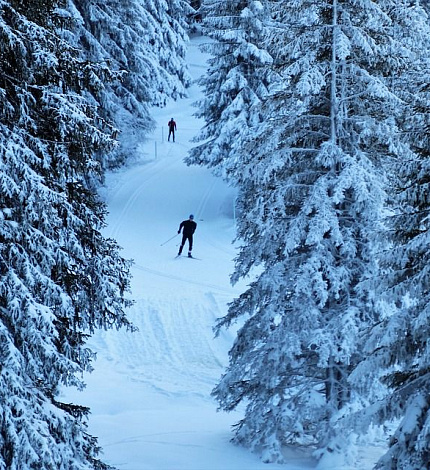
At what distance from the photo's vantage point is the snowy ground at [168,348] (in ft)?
39.9

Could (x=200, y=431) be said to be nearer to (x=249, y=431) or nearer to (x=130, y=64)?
(x=249, y=431)

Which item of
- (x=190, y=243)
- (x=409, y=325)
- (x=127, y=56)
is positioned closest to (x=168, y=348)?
(x=190, y=243)

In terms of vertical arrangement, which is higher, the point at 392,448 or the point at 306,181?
the point at 306,181

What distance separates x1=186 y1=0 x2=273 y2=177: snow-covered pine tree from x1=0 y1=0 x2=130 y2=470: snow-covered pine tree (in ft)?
54.5

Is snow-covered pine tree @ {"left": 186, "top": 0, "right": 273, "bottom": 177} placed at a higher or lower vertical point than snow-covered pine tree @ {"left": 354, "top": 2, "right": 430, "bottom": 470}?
higher

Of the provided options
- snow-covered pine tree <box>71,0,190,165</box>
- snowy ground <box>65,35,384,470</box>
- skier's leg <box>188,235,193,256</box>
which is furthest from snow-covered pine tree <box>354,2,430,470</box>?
snow-covered pine tree <box>71,0,190,165</box>

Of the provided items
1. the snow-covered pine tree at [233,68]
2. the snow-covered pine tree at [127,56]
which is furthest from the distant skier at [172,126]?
the snow-covered pine tree at [233,68]

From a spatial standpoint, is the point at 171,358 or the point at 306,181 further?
the point at 171,358

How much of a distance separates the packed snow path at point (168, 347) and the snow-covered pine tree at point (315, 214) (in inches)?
43.7

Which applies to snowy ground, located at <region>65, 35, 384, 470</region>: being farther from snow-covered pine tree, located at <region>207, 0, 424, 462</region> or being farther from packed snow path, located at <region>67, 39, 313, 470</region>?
snow-covered pine tree, located at <region>207, 0, 424, 462</region>

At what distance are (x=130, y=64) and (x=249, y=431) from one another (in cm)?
2070

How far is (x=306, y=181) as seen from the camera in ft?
38.3

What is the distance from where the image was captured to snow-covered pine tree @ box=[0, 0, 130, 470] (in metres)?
6.93

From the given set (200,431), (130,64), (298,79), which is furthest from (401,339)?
(130,64)
